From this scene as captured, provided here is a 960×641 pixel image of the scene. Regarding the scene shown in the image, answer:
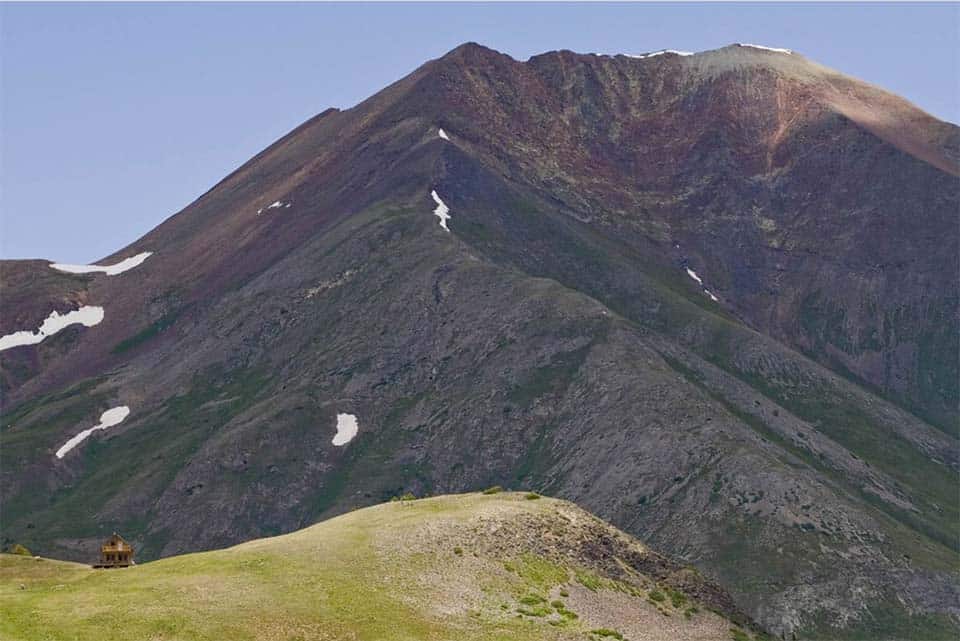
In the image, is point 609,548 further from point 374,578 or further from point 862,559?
point 862,559

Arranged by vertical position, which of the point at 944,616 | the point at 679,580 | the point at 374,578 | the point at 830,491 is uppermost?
the point at 374,578

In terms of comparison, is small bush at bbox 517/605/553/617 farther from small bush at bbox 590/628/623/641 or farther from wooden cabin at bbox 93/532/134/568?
wooden cabin at bbox 93/532/134/568

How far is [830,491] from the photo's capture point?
18800 cm

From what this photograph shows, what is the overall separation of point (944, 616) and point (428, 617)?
334 ft

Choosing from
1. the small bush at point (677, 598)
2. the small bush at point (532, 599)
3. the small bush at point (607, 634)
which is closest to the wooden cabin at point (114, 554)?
the small bush at point (532, 599)

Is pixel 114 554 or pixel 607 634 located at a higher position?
pixel 114 554

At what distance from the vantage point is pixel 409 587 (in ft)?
298

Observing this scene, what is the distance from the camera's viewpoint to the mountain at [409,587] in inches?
3159

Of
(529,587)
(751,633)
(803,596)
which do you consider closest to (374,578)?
(529,587)

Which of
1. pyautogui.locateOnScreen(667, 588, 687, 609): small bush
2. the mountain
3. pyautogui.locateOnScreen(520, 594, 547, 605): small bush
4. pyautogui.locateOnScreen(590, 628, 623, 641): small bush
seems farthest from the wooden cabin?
pyautogui.locateOnScreen(667, 588, 687, 609): small bush

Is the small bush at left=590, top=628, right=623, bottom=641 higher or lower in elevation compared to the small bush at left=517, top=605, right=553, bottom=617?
lower

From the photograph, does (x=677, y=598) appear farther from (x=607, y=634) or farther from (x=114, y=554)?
(x=114, y=554)

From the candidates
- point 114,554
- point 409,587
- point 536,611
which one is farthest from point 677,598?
point 114,554

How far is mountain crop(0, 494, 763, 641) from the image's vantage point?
8025 cm
